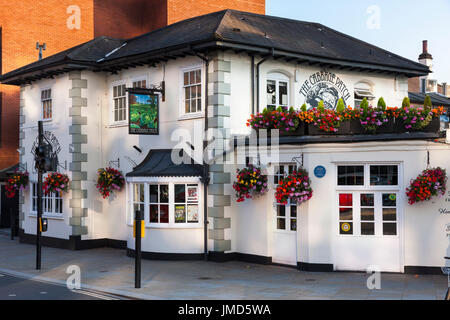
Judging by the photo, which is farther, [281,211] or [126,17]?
[126,17]

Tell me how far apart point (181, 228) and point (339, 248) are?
16.0ft

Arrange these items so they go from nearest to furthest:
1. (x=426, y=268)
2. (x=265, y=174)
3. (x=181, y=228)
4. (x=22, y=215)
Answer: (x=426, y=268) → (x=265, y=174) → (x=181, y=228) → (x=22, y=215)

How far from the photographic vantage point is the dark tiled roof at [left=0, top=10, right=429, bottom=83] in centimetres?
1731

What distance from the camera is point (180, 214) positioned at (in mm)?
17422

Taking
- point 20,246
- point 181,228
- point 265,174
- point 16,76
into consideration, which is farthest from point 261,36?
point 20,246

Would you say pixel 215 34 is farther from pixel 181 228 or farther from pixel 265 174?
pixel 181 228

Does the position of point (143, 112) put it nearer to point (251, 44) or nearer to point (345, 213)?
point (251, 44)

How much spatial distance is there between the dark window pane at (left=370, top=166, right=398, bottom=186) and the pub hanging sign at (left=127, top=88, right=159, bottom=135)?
6.91 m

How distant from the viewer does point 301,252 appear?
14.9 m

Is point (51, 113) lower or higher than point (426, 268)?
higher

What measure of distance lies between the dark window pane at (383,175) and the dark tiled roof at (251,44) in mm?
5028

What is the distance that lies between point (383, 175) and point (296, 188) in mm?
2054

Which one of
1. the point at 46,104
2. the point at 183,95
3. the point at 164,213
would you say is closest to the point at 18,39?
the point at 46,104

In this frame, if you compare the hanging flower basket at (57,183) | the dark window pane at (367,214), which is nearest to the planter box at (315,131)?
the dark window pane at (367,214)
